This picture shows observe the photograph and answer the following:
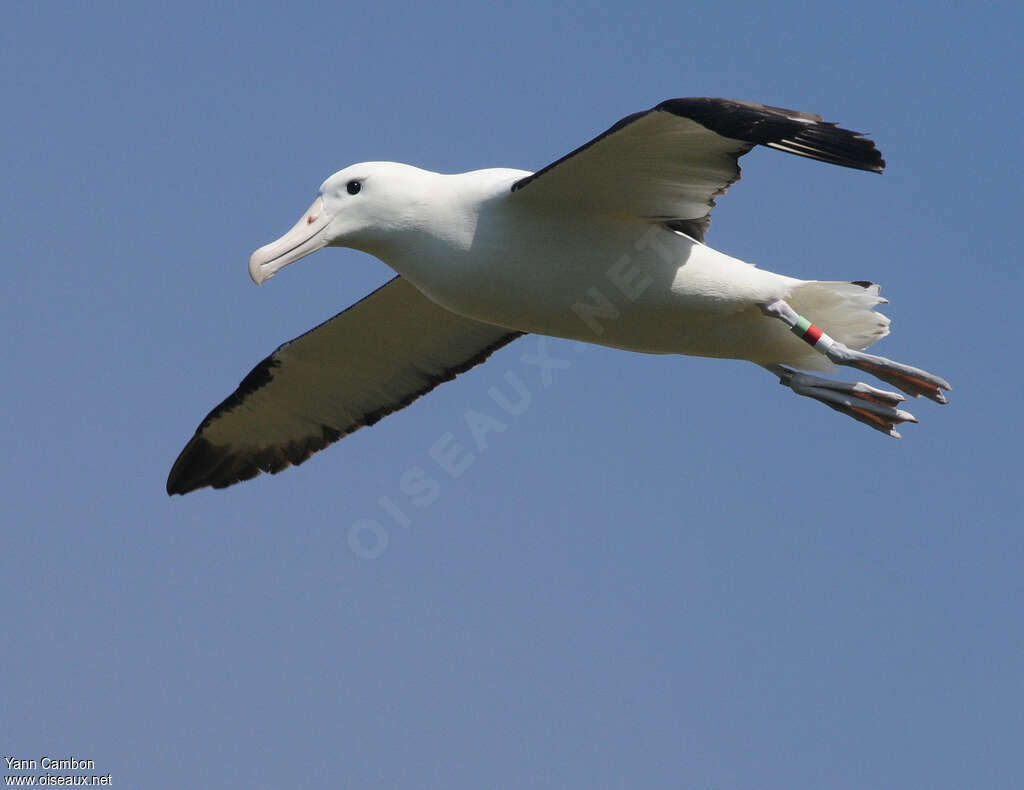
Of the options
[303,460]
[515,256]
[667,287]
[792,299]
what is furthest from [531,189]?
[303,460]

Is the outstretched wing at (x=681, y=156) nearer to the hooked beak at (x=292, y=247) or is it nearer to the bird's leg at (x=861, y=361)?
the bird's leg at (x=861, y=361)

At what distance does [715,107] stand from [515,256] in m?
1.81

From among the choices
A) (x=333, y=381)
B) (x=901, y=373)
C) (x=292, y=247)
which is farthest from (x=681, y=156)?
(x=333, y=381)

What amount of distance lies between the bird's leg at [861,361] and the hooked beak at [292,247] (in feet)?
10.1

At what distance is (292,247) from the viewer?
428 inches

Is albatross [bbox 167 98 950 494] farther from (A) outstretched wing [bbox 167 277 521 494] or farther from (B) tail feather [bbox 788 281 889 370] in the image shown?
(A) outstretched wing [bbox 167 277 521 494]

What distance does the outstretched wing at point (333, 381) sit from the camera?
12953mm

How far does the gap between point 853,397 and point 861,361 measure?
0.47 metres

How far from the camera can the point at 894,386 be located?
Answer: 11.3 metres

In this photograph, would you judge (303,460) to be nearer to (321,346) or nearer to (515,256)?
(321,346)

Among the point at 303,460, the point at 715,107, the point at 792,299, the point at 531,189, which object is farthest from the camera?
the point at 303,460

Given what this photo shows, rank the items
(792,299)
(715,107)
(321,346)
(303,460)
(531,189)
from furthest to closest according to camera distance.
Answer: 1. (303,460)
2. (321,346)
3. (792,299)
4. (531,189)
5. (715,107)

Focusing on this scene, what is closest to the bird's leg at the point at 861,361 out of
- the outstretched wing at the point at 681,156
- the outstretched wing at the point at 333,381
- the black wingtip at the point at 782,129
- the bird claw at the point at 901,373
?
the bird claw at the point at 901,373

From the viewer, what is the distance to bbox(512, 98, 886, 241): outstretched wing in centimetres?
940
